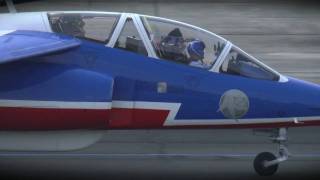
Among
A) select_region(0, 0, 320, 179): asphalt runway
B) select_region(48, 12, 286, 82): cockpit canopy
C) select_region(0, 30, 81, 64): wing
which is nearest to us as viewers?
select_region(0, 30, 81, 64): wing

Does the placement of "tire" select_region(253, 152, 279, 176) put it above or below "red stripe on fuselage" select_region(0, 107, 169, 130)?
below

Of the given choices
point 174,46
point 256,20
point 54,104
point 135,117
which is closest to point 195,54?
point 174,46

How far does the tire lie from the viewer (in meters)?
9.20

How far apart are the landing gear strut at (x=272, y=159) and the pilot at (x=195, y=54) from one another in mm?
1115

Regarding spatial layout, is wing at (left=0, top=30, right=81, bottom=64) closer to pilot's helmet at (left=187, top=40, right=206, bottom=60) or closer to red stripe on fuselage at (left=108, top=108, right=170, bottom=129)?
red stripe on fuselage at (left=108, top=108, right=170, bottom=129)

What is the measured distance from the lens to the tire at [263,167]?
9195mm

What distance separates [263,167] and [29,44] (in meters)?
2.86

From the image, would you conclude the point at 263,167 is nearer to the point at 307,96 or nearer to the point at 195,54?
the point at 307,96

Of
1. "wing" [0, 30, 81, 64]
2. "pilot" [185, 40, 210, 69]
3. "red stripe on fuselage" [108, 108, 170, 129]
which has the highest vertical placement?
"wing" [0, 30, 81, 64]

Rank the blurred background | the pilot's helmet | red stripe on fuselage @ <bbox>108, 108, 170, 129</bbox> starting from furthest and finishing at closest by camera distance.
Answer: the blurred background
the pilot's helmet
red stripe on fuselage @ <bbox>108, 108, 170, 129</bbox>

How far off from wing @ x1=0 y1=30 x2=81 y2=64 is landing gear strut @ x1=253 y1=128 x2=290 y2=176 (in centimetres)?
237

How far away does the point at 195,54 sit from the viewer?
912cm

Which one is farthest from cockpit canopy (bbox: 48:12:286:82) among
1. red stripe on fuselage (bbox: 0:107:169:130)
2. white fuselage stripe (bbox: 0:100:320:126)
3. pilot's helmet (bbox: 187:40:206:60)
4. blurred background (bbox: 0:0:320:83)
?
blurred background (bbox: 0:0:320:83)

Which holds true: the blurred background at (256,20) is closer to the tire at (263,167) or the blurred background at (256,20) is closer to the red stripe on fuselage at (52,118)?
the tire at (263,167)
